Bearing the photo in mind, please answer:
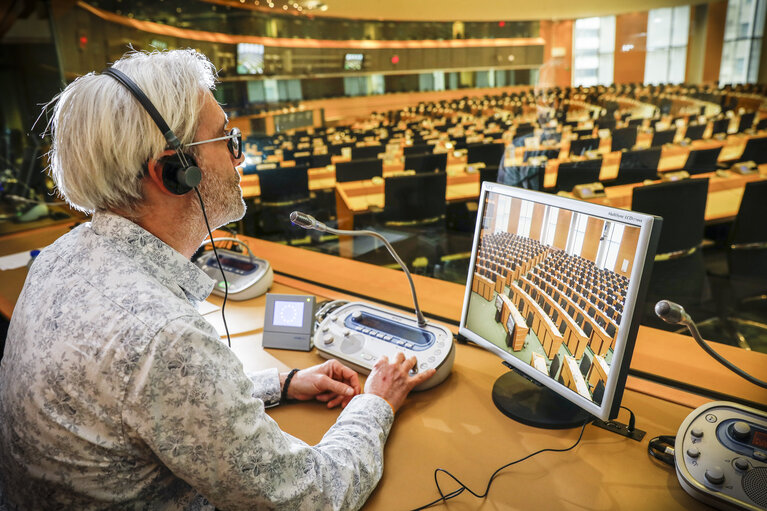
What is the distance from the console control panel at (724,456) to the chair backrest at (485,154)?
3778 millimetres

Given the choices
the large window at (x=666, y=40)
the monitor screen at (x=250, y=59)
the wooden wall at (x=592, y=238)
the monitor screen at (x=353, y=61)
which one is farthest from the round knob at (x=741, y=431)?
the monitor screen at (x=353, y=61)

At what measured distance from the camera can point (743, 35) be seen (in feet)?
13.6

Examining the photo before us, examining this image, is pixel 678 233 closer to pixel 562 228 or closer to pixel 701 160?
pixel 562 228

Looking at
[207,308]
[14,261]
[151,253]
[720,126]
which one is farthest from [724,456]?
[720,126]

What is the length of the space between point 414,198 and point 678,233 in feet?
5.88

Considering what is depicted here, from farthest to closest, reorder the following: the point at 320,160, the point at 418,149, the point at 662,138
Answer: the point at 418,149
the point at 662,138
the point at 320,160

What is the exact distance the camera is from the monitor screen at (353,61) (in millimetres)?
4789

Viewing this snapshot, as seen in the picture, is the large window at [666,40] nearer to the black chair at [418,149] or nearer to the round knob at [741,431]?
the black chair at [418,149]

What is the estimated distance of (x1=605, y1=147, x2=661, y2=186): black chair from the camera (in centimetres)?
400

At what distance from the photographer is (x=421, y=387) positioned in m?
1.15

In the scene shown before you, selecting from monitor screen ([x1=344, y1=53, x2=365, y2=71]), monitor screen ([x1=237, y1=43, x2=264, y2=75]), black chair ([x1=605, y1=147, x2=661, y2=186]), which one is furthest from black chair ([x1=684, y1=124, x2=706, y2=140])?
monitor screen ([x1=237, y1=43, x2=264, y2=75])

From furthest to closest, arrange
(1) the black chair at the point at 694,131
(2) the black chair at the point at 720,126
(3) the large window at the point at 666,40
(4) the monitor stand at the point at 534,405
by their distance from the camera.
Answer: (2) the black chair at the point at 720,126 < (1) the black chair at the point at 694,131 < (3) the large window at the point at 666,40 < (4) the monitor stand at the point at 534,405

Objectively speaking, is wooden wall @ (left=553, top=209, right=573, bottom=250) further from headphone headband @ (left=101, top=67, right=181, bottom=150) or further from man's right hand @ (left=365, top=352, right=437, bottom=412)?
headphone headband @ (left=101, top=67, right=181, bottom=150)

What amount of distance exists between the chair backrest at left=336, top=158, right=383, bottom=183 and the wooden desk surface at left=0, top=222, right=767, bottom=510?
8.70 feet
